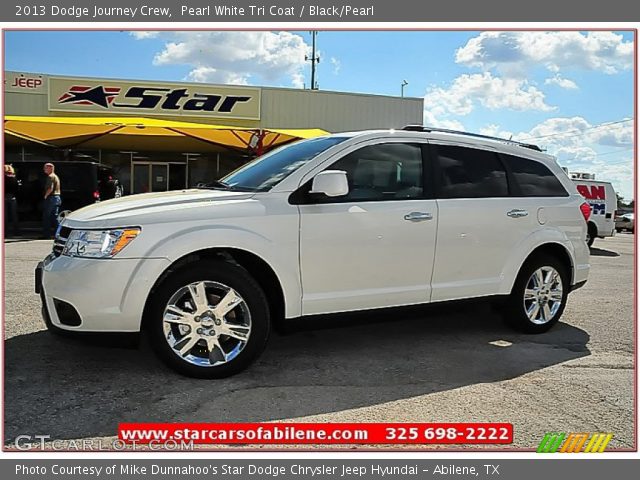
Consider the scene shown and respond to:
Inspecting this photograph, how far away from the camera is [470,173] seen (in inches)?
194

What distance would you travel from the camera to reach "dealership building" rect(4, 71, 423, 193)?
2005 cm

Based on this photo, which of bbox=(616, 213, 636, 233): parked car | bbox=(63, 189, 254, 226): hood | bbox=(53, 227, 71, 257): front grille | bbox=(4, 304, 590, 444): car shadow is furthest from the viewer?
bbox=(616, 213, 636, 233): parked car

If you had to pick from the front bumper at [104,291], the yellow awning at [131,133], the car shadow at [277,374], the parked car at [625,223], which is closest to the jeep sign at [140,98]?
the yellow awning at [131,133]

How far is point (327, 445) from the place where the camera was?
3.06 meters

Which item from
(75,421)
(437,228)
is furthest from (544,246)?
(75,421)

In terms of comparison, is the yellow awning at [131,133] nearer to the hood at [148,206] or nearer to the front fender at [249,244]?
the hood at [148,206]

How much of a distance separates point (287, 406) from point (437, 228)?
6.23ft

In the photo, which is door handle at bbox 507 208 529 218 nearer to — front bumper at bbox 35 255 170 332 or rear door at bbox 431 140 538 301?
rear door at bbox 431 140 538 301

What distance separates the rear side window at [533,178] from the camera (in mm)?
5215

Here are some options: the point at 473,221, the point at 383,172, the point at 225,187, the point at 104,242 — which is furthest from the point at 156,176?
the point at 104,242

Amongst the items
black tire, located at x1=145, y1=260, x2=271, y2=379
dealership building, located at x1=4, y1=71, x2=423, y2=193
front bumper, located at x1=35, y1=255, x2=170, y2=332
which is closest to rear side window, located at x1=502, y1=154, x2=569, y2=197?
black tire, located at x1=145, y1=260, x2=271, y2=379

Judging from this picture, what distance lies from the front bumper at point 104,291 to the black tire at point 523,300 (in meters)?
3.09

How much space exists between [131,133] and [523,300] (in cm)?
1352

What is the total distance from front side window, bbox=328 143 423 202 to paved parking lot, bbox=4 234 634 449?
0.95m
